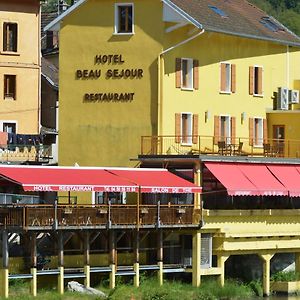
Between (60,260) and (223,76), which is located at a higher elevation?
(223,76)

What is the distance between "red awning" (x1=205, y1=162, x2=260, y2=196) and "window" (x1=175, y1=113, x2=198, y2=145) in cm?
283

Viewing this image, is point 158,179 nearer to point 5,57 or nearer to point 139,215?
point 139,215

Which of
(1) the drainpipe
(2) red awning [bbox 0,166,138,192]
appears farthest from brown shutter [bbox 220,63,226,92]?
(2) red awning [bbox 0,166,138,192]

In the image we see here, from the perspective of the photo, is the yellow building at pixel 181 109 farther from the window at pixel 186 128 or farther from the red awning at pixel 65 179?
the red awning at pixel 65 179

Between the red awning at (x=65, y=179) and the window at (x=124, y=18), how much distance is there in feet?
27.8

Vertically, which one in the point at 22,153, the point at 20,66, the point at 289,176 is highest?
the point at 20,66

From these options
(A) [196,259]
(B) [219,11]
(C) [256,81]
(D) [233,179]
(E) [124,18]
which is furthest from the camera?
(C) [256,81]

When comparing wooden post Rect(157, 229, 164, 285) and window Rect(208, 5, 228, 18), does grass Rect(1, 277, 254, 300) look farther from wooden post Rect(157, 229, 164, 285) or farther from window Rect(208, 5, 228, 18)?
window Rect(208, 5, 228, 18)

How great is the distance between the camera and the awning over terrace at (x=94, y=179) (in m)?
64.6

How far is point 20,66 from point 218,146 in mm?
15709

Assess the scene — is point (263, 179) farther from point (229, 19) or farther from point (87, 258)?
point (87, 258)

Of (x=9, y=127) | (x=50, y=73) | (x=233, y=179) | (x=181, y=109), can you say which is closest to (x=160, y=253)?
(x=233, y=179)

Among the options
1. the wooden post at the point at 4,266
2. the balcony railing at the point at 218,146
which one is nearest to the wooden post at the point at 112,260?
the wooden post at the point at 4,266

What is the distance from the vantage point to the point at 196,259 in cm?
7075
